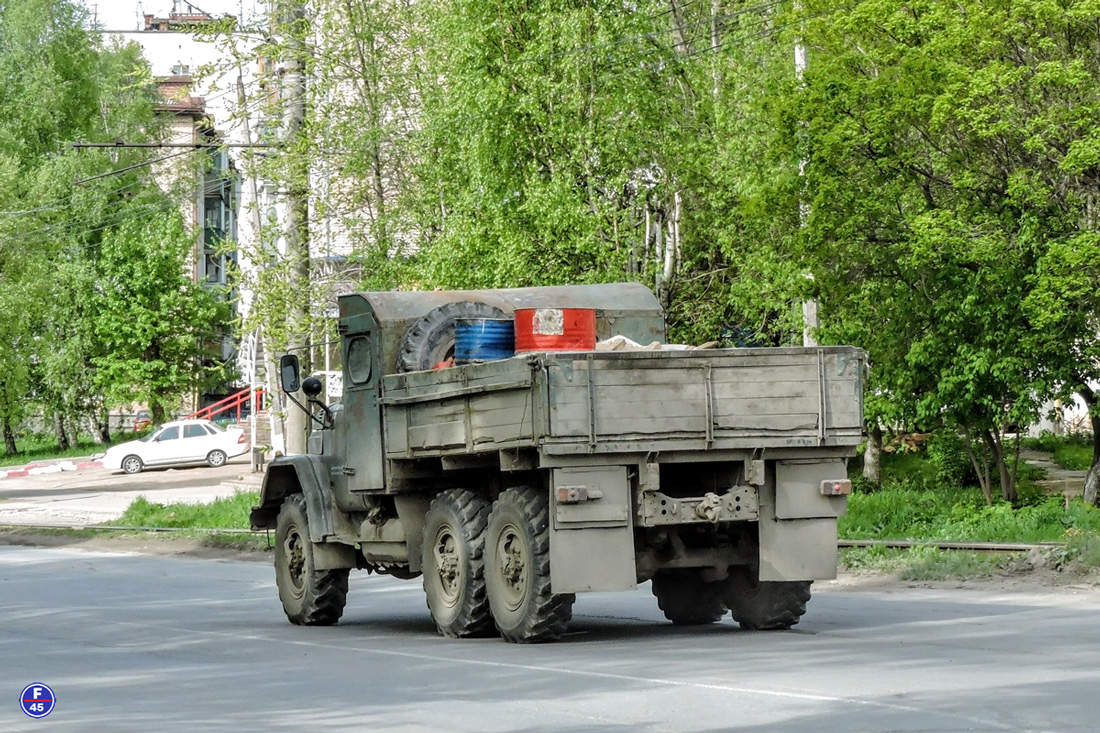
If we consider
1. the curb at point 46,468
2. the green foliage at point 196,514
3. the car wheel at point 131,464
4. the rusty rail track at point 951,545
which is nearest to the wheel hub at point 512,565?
the rusty rail track at point 951,545

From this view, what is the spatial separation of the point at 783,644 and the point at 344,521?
15.2 feet

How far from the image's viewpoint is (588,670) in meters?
11.1

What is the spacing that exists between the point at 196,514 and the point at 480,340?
1981 centimetres

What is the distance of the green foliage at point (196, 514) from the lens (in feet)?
104

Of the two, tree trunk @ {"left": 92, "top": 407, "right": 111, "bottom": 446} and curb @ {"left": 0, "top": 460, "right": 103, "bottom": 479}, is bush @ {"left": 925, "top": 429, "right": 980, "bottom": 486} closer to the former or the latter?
curb @ {"left": 0, "top": 460, "right": 103, "bottom": 479}

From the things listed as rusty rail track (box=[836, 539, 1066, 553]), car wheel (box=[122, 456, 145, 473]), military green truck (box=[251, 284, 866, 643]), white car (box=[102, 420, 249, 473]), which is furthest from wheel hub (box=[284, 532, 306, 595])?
car wheel (box=[122, 456, 145, 473])

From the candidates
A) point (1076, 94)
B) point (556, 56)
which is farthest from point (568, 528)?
point (556, 56)

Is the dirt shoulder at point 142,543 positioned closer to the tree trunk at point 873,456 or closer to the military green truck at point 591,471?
the tree trunk at point 873,456

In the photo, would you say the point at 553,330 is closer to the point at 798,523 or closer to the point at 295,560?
the point at 798,523

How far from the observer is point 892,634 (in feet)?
42.3

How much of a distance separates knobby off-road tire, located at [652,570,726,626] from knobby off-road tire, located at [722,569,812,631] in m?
0.45

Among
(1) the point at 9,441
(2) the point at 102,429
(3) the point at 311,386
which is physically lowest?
(3) the point at 311,386

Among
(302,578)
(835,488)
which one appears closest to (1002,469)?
(302,578)

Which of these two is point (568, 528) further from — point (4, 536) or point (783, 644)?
point (4, 536)
